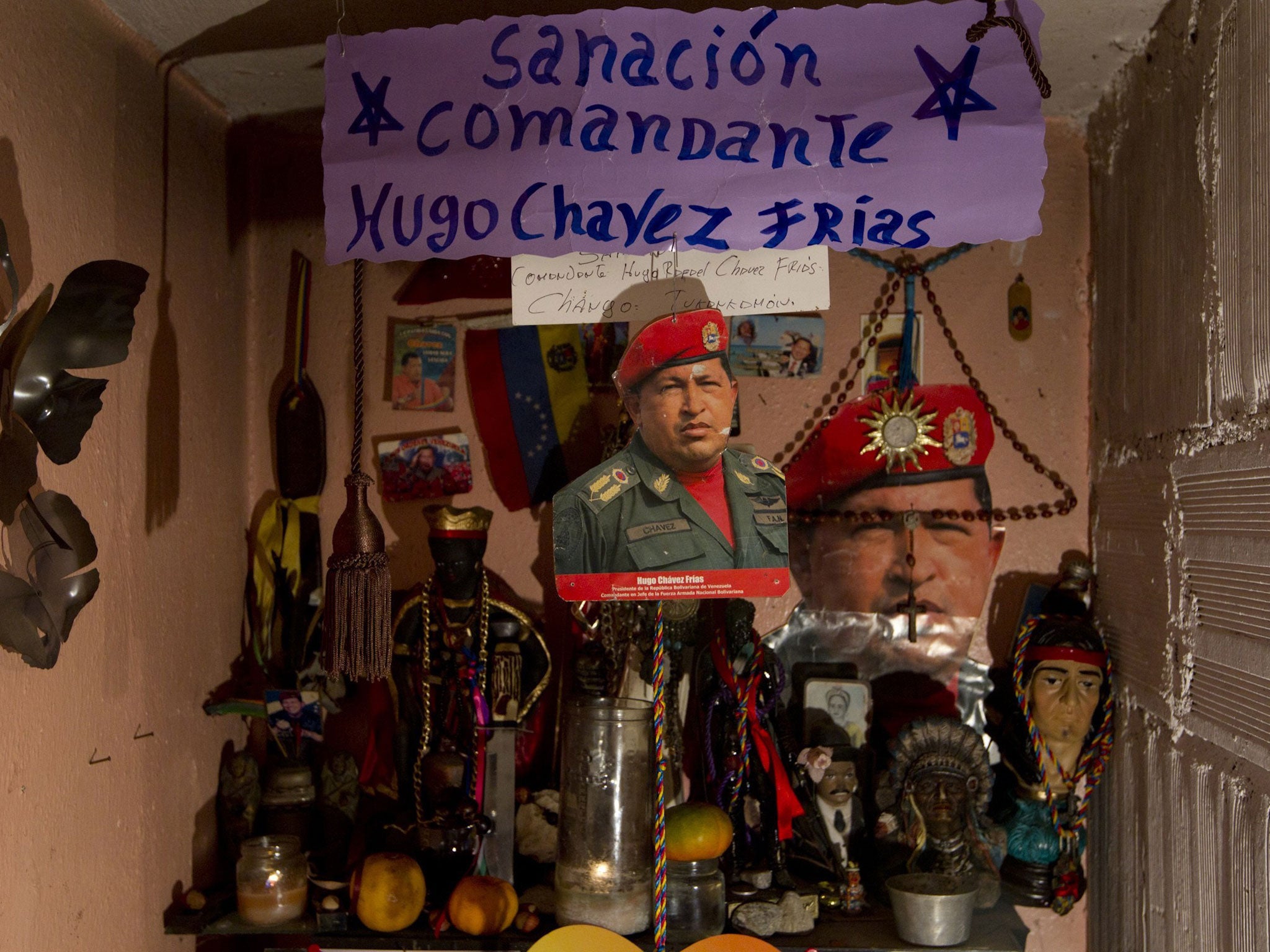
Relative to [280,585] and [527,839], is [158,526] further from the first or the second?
[527,839]

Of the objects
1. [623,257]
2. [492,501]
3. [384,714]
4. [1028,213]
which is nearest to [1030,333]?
[1028,213]

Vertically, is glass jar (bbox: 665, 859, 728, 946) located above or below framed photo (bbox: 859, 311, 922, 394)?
below

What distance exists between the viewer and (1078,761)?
60.1 inches

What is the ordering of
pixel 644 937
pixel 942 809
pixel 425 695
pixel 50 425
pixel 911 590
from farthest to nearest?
1. pixel 911 590
2. pixel 425 695
3. pixel 942 809
4. pixel 644 937
5. pixel 50 425

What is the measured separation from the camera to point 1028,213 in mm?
1159

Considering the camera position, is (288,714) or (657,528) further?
(288,714)

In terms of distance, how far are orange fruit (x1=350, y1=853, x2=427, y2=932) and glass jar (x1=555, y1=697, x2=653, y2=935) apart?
0.20 m

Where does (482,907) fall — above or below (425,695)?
below

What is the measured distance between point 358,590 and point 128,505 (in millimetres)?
335

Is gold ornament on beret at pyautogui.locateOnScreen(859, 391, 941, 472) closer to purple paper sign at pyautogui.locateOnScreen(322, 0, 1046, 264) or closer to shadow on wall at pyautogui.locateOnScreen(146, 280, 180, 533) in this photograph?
purple paper sign at pyautogui.locateOnScreen(322, 0, 1046, 264)

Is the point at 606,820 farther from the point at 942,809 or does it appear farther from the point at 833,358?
the point at 833,358

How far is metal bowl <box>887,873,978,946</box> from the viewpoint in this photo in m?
1.33

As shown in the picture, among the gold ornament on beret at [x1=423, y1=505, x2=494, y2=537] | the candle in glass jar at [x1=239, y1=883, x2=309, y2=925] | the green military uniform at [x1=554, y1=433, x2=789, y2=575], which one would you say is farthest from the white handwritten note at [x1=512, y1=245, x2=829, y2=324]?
the candle in glass jar at [x1=239, y1=883, x2=309, y2=925]

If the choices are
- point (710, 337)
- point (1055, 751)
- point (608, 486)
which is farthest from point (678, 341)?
point (1055, 751)
